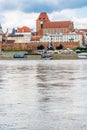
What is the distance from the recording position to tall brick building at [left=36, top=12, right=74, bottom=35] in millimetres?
183750

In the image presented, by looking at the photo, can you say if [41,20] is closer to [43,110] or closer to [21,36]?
[21,36]

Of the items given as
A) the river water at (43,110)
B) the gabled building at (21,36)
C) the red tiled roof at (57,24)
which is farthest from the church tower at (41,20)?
the river water at (43,110)

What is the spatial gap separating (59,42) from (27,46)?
10600 mm

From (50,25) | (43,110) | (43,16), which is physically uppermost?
(43,16)

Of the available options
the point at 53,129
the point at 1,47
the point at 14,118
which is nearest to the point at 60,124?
the point at 53,129

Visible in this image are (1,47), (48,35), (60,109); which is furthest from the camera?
(48,35)

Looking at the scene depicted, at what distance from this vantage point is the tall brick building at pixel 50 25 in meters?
184

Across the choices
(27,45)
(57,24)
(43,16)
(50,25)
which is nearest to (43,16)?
(43,16)

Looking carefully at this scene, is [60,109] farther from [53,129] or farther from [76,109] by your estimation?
[53,129]

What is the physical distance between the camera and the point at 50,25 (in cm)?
18475

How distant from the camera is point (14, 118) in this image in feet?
34.1

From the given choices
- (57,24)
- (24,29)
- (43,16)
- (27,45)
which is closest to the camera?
(27,45)

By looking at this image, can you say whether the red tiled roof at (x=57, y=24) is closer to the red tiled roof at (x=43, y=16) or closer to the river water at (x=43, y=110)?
the red tiled roof at (x=43, y=16)

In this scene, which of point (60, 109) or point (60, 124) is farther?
point (60, 109)
